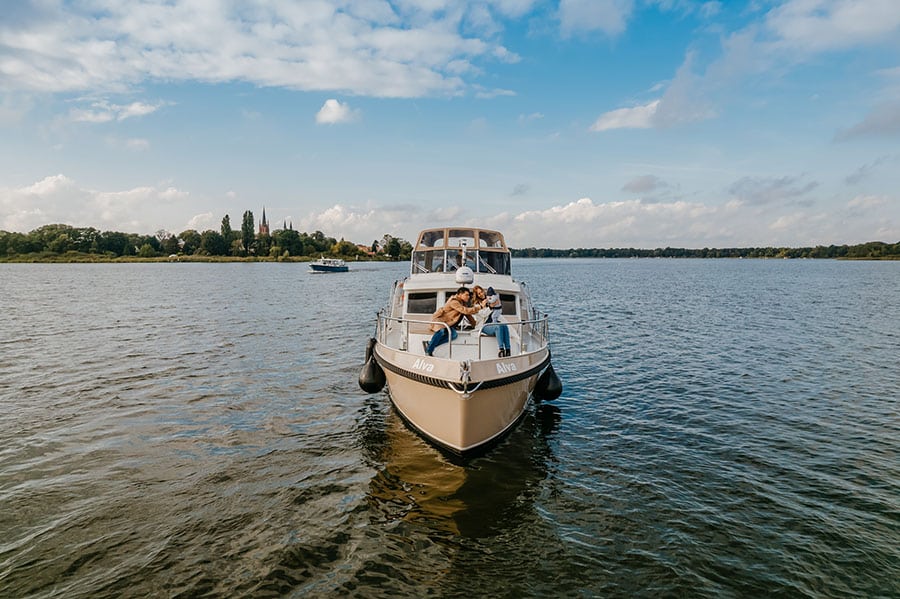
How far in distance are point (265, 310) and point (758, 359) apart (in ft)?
104

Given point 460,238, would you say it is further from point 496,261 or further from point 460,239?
point 496,261

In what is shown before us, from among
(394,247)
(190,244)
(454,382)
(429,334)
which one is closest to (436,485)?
(454,382)

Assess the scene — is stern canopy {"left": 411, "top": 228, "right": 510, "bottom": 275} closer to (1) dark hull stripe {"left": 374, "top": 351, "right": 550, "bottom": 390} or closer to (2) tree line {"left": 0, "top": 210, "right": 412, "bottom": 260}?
(1) dark hull stripe {"left": 374, "top": 351, "right": 550, "bottom": 390}

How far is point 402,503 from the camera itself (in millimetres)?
8680

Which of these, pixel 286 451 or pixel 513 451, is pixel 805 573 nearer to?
pixel 513 451

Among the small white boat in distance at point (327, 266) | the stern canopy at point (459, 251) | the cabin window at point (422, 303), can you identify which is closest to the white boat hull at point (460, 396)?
the cabin window at point (422, 303)

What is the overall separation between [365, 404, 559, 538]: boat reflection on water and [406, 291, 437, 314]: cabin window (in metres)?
3.32

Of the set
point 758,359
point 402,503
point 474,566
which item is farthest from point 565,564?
point 758,359

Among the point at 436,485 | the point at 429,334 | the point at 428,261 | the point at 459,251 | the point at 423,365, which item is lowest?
the point at 436,485

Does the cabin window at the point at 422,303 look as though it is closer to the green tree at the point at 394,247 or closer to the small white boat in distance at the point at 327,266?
the small white boat in distance at the point at 327,266

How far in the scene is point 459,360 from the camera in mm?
9234

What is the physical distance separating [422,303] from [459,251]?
319 centimetres

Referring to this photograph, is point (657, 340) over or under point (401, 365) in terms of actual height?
under

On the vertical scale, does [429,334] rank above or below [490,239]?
below
